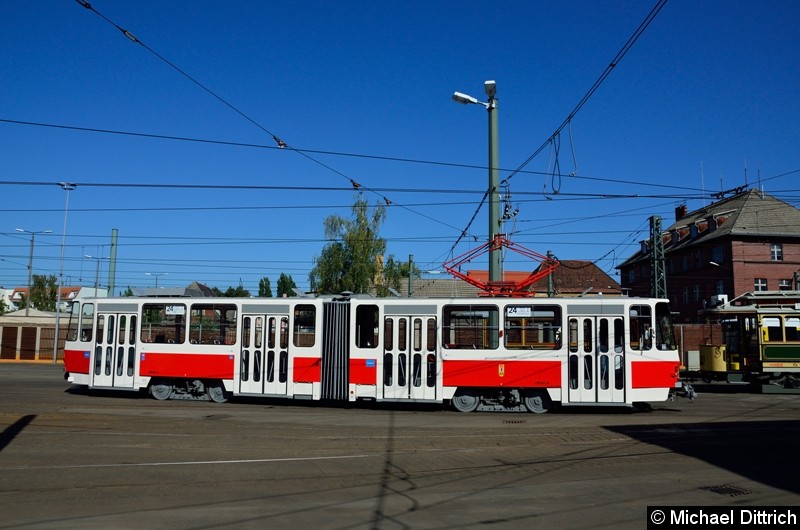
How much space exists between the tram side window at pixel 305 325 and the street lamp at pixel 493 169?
5.35 m

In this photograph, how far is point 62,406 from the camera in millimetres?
17125

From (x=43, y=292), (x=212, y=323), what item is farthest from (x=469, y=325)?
(x=43, y=292)

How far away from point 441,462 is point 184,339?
36.4ft

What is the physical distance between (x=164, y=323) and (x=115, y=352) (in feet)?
5.82

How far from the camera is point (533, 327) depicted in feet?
55.5

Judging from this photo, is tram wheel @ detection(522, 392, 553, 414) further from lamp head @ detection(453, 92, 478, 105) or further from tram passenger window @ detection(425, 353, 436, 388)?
lamp head @ detection(453, 92, 478, 105)

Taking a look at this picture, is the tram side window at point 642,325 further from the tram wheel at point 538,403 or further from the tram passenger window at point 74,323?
the tram passenger window at point 74,323

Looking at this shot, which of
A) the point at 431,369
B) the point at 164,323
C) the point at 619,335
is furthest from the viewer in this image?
the point at 164,323

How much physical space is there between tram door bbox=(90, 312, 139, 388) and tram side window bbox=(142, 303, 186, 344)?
→ 0.32m

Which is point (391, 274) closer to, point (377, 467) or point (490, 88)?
point (490, 88)

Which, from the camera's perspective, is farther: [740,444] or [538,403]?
[538,403]

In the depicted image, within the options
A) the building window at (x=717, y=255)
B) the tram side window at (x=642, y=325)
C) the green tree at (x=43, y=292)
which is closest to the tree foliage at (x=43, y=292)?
the green tree at (x=43, y=292)

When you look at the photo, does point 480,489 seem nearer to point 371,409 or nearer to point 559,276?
point 371,409

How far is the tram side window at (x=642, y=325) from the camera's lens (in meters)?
16.6
